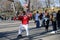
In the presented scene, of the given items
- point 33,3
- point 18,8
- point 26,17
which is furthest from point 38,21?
point 33,3

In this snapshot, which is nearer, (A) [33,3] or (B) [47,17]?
(B) [47,17]

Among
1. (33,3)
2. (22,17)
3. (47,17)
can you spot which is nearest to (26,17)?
(22,17)

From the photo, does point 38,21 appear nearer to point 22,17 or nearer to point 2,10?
point 22,17

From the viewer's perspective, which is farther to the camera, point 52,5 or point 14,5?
point 52,5

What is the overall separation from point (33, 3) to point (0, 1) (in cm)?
1445

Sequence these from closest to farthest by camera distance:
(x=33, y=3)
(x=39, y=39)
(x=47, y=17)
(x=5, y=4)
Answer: (x=39, y=39), (x=47, y=17), (x=5, y=4), (x=33, y=3)

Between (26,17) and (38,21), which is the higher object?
(26,17)

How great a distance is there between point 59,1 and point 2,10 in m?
16.3

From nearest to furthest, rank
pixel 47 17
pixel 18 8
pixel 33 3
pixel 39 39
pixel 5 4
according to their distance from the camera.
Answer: pixel 39 39 → pixel 47 17 → pixel 18 8 → pixel 5 4 → pixel 33 3

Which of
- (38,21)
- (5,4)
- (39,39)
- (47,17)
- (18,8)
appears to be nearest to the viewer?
(39,39)

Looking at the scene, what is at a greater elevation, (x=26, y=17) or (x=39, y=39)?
(x=26, y=17)

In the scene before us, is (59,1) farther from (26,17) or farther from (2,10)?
(26,17)

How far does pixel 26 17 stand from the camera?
54.4 feet

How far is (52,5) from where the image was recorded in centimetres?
8094
